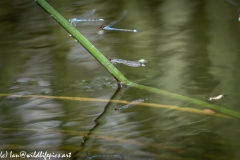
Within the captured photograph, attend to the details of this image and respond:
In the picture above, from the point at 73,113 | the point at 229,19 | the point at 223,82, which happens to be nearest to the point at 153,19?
the point at 229,19

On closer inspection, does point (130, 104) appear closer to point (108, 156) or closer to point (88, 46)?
point (88, 46)

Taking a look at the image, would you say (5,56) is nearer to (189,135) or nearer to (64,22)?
(64,22)

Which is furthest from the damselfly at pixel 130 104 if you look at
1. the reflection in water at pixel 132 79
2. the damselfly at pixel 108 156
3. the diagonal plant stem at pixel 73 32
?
the damselfly at pixel 108 156

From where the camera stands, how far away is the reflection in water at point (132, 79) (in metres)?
1.52

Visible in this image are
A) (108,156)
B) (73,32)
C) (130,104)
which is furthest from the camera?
(130,104)

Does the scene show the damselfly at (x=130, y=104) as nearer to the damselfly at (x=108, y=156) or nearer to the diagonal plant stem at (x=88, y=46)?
the diagonal plant stem at (x=88, y=46)

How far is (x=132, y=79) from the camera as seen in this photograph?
217 centimetres

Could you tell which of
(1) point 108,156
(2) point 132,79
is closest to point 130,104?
(2) point 132,79

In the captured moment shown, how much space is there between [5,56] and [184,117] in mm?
1638

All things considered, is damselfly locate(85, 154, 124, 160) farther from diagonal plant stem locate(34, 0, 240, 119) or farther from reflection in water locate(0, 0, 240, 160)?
diagonal plant stem locate(34, 0, 240, 119)

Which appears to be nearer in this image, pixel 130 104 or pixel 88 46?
pixel 88 46

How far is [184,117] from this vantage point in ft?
5.49

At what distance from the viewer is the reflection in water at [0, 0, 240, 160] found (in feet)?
4.98

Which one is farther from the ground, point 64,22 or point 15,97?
point 64,22
